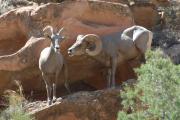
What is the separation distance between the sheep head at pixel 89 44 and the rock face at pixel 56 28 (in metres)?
0.76

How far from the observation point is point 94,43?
1463 cm

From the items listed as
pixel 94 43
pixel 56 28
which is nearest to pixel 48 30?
pixel 56 28

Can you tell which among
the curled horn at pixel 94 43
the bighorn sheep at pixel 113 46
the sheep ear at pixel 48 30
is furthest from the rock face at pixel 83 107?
the sheep ear at pixel 48 30

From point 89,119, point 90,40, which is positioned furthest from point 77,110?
point 90,40

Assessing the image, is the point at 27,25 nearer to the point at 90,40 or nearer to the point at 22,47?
the point at 22,47

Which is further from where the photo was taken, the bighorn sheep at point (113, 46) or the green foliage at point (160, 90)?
the bighorn sheep at point (113, 46)

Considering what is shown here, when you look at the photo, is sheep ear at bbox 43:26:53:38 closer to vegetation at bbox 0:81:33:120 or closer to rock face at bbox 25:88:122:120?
vegetation at bbox 0:81:33:120

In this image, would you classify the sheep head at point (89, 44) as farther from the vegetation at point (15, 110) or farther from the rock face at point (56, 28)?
the vegetation at point (15, 110)

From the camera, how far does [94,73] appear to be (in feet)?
51.9

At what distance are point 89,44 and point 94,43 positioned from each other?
0.12 meters

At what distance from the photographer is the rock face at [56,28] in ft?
49.8

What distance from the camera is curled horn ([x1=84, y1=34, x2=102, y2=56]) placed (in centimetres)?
1458

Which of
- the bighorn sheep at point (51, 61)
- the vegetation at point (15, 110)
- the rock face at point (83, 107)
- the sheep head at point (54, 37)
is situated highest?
the sheep head at point (54, 37)

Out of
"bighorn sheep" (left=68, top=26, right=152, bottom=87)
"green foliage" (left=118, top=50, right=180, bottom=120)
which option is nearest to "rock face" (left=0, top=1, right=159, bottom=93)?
"bighorn sheep" (left=68, top=26, right=152, bottom=87)
